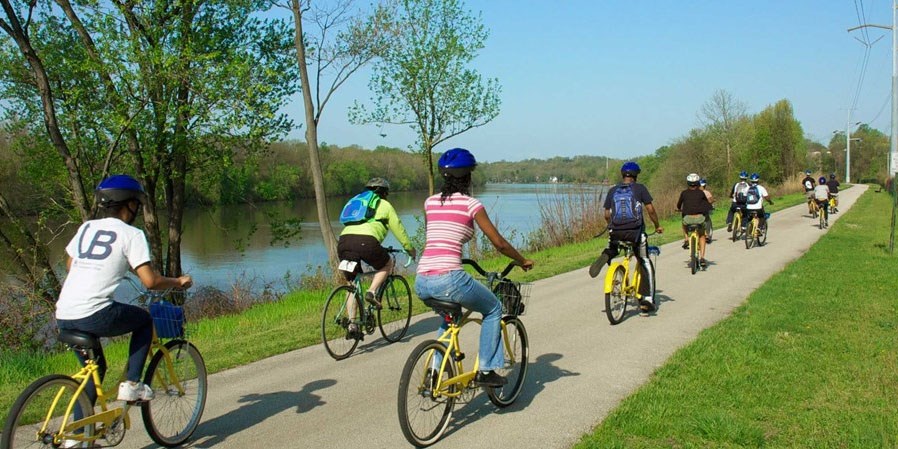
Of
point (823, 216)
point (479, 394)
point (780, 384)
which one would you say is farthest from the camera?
point (823, 216)

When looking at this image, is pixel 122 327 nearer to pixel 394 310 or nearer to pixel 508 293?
pixel 508 293

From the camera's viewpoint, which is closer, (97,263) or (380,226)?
(97,263)

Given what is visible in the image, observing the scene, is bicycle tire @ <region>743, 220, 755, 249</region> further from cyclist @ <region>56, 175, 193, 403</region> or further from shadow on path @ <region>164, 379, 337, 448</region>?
cyclist @ <region>56, 175, 193, 403</region>

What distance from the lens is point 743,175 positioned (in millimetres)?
18359

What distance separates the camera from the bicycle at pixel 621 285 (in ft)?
27.5

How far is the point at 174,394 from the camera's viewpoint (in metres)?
4.63

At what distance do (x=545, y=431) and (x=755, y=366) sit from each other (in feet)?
7.96

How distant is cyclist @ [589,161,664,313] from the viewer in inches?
343

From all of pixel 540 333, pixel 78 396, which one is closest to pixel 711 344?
pixel 540 333

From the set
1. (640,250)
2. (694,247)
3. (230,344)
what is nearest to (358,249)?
(230,344)

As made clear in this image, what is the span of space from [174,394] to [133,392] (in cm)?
55

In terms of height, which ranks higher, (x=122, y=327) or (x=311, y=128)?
(x=311, y=128)

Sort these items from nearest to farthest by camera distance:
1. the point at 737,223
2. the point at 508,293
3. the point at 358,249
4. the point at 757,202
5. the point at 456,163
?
the point at 456,163 → the point at 508,293 → the point at 358,249 → the point at 757,202 → the point at 737,223

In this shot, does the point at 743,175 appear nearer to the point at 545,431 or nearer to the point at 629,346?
the point at 629,346
